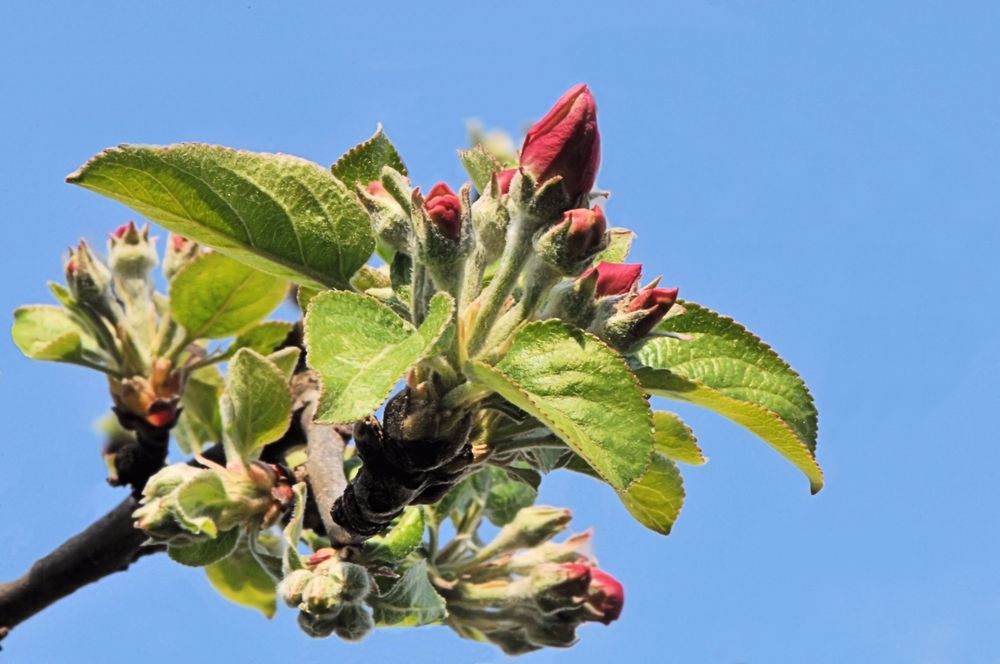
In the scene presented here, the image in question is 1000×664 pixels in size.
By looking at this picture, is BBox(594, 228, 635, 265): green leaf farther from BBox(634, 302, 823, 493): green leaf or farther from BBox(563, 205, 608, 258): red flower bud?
BBox(563, 205, 608, 258): red flower bud

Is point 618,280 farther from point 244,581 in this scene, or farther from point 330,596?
point 244,581

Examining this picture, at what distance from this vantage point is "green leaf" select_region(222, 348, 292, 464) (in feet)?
6.36

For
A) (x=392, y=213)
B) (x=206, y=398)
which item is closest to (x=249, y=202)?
(x=392, y=213)

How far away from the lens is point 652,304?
1.45m

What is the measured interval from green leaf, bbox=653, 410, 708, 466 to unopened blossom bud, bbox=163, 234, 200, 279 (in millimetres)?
1227

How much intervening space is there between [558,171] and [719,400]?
1.23 ft

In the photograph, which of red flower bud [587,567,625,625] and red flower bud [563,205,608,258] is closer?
red flower bud [563,205,608,258]

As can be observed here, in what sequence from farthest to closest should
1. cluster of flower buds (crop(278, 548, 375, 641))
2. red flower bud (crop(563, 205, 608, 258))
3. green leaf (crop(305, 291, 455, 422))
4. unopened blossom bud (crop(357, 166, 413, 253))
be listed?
1. cluster of flower buds (crop(278, 548, 375, 641))
2. unopened blossom bud (crop(357, 166, 413, 253))
3. red flower bud (crop(563, 205, 608, 258))
4. green leaf (crop(305, 291, 455, 422))

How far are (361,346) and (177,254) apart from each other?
1.29m

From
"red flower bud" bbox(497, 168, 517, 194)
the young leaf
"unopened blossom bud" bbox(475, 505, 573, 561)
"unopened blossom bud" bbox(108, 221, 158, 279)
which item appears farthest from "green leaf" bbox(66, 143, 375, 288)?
"unopened blossom bud" bbox(108, 221, 158, 279)

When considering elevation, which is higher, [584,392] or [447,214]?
[447,214]

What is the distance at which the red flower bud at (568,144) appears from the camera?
142 cm

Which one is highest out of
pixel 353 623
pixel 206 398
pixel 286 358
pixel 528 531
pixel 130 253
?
pixel 130 253

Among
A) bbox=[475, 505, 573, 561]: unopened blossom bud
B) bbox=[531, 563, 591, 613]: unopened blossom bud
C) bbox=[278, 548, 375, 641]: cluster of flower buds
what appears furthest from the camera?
bbox=[475, 505, 573, 561]: unopened blossom bud
